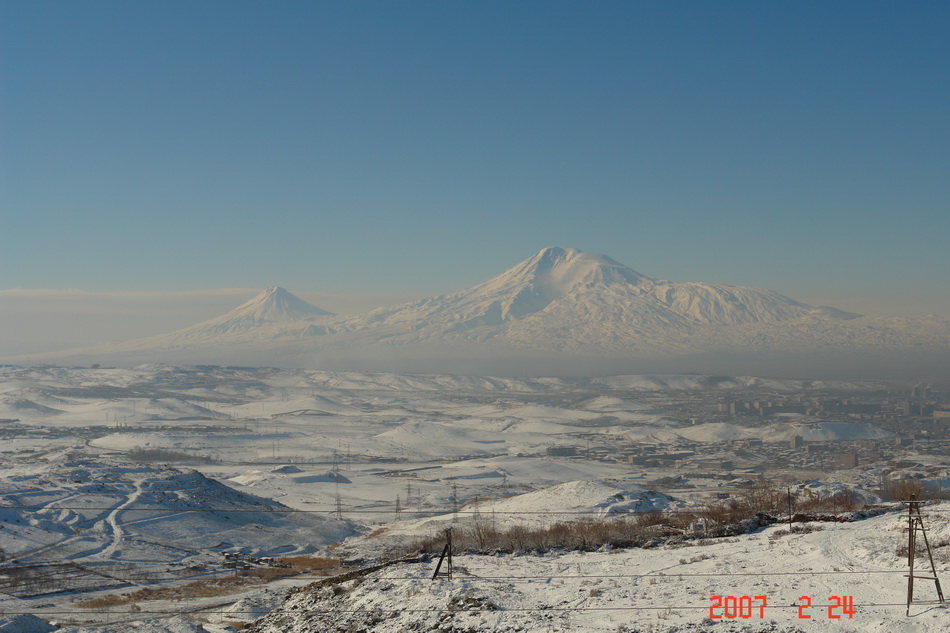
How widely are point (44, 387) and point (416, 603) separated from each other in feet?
522

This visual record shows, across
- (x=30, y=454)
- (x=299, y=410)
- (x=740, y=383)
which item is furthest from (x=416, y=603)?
(x=740, y=383)

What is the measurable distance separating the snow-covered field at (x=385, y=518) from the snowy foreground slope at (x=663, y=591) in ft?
0.21

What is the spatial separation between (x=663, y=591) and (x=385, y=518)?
3813 centimetres

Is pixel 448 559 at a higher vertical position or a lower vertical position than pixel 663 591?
lower

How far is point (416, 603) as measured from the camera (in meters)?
14.6

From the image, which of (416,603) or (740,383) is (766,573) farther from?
(740,383)
